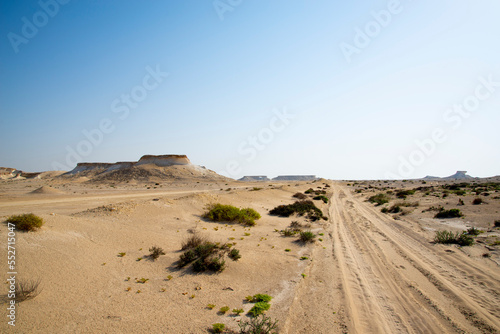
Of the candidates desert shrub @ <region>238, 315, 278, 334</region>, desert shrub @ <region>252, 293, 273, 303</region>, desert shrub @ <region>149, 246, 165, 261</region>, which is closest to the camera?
desert shrub @ <region>238, 315, 278, 334</region>

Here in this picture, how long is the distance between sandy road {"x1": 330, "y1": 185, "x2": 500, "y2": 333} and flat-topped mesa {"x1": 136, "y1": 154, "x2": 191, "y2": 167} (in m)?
70.0

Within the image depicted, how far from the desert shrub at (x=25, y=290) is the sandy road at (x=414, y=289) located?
7077 millimetres

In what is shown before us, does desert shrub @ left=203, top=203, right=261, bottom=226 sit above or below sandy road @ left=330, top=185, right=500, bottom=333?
above

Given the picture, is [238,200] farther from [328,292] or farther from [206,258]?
[328,292]

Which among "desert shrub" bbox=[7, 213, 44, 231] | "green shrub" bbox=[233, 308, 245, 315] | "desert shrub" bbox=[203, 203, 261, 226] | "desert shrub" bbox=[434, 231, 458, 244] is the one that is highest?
"desert shrub" bbox=[7, 213, 44, 231]

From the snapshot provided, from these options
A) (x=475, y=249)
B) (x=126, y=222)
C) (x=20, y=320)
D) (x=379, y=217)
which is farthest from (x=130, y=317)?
(x=379, y=217)

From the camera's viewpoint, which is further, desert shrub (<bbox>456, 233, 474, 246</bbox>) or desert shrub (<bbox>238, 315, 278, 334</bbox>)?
desert shrub (<bbox>456, 233, 474, 246</bbox>)

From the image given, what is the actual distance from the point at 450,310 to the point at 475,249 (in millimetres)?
6790

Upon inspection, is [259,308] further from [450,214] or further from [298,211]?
[450,214]

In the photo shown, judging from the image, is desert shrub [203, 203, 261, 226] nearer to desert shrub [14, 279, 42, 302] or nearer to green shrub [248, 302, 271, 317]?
green shrub [248, 302, 271, 317]

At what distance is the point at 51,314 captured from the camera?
5.19 m

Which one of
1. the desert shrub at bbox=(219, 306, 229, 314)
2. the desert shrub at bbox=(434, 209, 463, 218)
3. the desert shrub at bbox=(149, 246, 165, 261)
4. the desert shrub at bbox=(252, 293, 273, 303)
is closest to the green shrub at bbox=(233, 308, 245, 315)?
the desert shrub at bbox=(219, 306, 229, 314)

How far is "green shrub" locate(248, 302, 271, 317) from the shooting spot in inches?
226

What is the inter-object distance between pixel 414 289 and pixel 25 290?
10.1 metres
